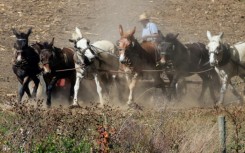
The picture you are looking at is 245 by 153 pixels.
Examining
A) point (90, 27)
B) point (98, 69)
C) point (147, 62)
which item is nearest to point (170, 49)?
point (147, 62)

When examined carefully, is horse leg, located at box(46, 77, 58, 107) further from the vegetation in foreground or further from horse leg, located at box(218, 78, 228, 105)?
the vegetation in foreground

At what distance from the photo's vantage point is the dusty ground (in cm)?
2650

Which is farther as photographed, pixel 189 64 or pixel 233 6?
pixel 233 6

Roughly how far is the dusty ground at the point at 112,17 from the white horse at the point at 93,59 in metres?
7.28

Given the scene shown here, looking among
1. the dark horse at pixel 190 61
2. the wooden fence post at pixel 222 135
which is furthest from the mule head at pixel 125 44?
the wooden fence post at pixel 222 135

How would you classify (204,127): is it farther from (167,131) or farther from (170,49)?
(170,49)

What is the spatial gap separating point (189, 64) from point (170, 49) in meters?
1.01

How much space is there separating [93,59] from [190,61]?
2.67 m

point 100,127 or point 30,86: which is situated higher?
point 100,127

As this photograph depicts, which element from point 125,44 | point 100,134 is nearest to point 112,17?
point 125,44

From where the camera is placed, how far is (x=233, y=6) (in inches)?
1200

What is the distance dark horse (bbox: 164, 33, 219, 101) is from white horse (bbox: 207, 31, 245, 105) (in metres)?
0.64

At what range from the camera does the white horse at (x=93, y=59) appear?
16953 mm

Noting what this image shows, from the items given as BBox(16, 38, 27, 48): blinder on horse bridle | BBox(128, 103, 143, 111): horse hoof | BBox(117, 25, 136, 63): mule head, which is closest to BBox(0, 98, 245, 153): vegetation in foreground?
BBox(128, 103, 143, 111): horse hoof
